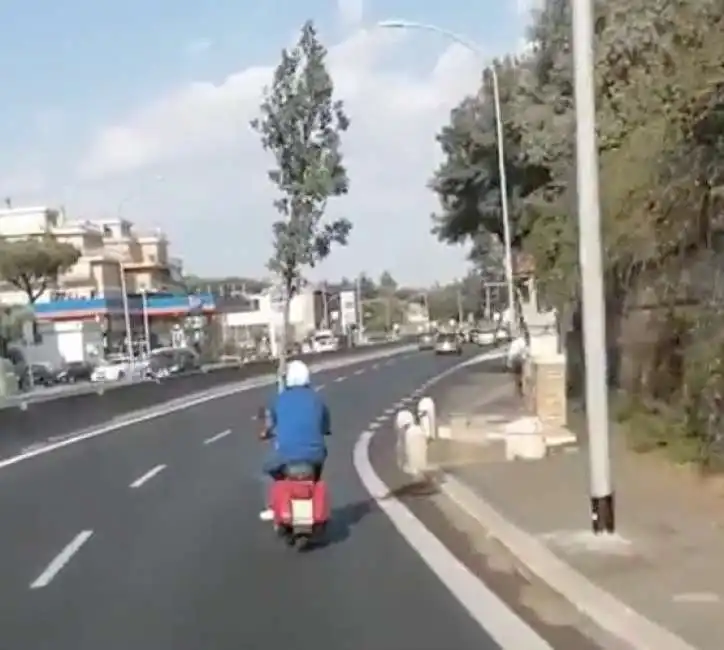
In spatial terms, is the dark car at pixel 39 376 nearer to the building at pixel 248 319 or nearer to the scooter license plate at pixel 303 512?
the building at pixel 248 319

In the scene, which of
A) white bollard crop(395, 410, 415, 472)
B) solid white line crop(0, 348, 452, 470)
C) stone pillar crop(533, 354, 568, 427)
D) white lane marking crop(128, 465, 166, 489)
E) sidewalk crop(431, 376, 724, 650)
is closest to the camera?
sidewalk crop(431, 376, 724, 650)

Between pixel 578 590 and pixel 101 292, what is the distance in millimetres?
106063

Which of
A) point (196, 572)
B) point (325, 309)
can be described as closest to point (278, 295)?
point (196, 572)

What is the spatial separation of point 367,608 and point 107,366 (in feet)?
224

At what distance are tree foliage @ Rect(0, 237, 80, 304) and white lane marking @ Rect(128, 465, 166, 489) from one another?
77679 millimetres

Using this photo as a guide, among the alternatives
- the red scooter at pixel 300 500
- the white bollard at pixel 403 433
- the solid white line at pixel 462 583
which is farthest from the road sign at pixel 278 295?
the red scooter at pixel 300 500

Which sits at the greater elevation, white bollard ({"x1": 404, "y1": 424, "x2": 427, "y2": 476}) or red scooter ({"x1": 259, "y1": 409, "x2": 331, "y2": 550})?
red scooter ({"x1": 259, "y1": 409, "x2": 331, "y2": 550})

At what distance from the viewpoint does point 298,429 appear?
12703mm

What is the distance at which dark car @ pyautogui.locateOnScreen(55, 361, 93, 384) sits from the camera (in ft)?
257

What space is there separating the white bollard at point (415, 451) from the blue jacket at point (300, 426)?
24.1 ft

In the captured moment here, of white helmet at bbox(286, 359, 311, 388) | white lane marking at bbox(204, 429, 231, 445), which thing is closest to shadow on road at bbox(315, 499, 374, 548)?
white helmet at bbox(286, 359, 311, 388)

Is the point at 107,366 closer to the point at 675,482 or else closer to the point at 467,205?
the point at 467,205

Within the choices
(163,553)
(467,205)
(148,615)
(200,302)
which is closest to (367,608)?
(148,615)

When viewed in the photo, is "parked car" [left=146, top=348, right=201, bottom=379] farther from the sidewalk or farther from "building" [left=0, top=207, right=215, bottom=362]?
the sidewalk
